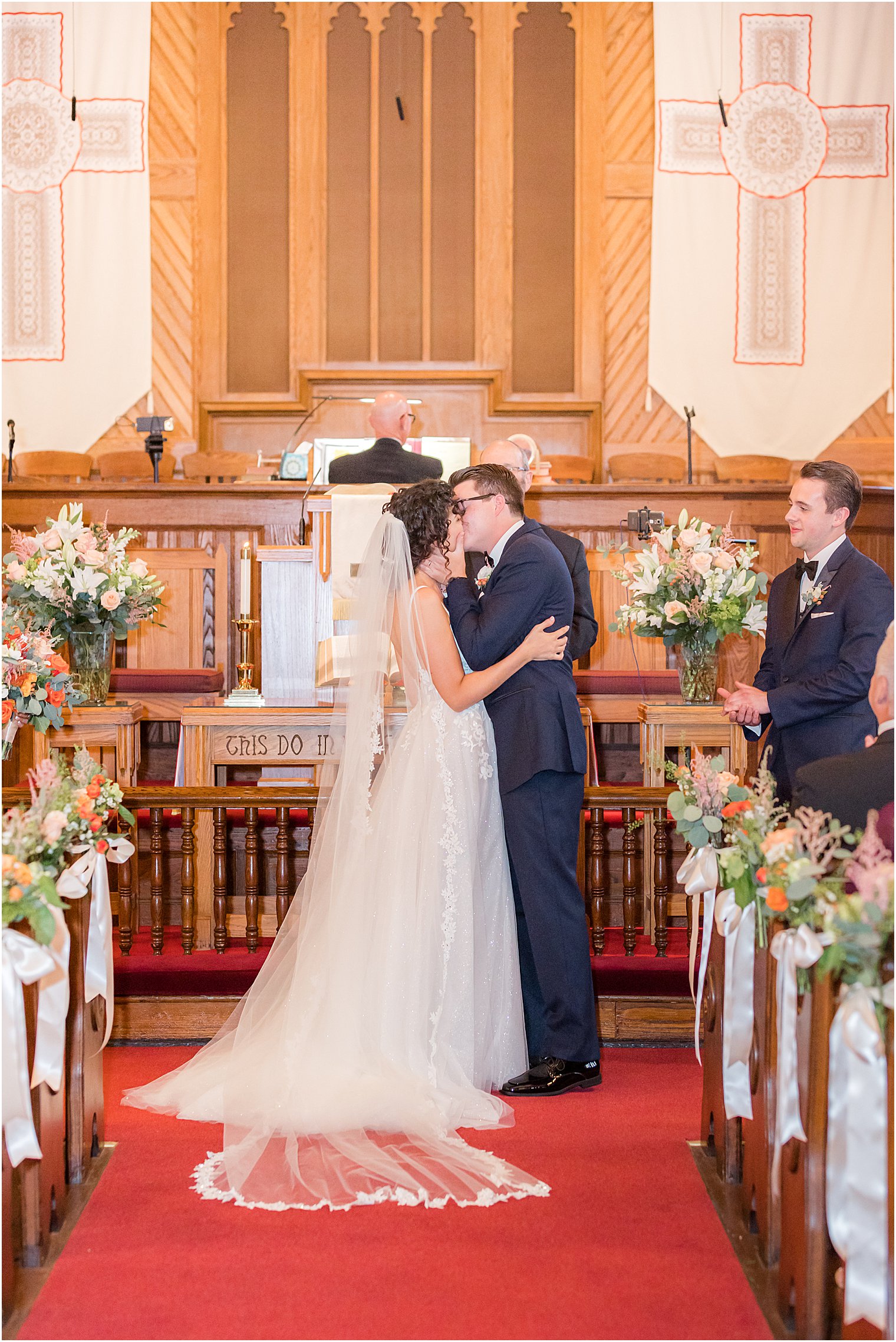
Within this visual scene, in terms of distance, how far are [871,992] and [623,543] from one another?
15.0ft

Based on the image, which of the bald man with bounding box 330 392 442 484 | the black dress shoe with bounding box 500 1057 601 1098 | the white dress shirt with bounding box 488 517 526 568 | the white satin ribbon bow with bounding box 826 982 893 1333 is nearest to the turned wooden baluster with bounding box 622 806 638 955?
the black dress shoe with bounding box 500 1057 601 1098

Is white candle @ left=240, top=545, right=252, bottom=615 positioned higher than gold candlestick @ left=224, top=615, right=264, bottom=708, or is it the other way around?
white candle @ left=240, top=545, right=252, bottom=615

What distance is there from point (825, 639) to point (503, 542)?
102cm

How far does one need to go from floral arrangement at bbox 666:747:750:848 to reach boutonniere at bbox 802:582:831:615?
99cm

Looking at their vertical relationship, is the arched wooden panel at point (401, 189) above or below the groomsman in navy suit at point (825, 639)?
above

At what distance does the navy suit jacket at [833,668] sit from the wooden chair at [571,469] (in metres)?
4.96

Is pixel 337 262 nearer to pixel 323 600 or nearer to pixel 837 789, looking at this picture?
pixel 323 600

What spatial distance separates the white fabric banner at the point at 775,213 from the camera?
926 cm

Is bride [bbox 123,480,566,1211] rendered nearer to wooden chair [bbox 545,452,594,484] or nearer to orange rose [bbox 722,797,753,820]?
orange rose [bbox 722,797,753,820]

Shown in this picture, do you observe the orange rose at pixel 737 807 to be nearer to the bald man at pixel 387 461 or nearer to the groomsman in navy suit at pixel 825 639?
the groomsman in navy suit at pixel 825 639

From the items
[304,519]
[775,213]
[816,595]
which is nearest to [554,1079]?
[816,595]

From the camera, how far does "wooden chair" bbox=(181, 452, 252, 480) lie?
852cm

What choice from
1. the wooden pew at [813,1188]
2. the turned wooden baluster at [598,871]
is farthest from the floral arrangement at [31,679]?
the wooden pew at [813,1188]

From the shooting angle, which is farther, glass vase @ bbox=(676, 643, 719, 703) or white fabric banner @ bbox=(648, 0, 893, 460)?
white fabric banner @ bbox=(648, 0, 893, 460)
